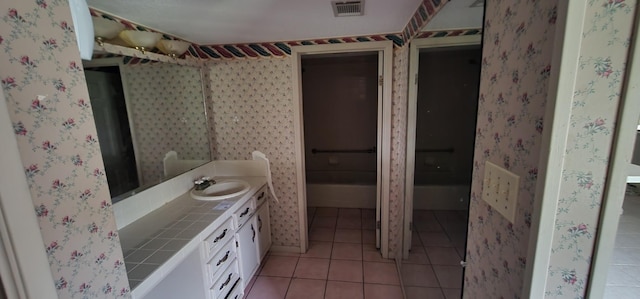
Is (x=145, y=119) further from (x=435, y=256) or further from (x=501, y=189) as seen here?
(x=435, y=256)

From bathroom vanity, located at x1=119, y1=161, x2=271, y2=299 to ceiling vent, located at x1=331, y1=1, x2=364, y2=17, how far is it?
1.47m

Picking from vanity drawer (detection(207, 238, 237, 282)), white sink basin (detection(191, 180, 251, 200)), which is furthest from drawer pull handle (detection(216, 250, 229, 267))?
white sink basin (detection(191, 180, 251, 200))

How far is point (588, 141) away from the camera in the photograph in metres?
0.51

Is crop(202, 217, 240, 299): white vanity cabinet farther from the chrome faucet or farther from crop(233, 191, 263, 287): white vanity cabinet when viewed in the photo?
the chrome faucet

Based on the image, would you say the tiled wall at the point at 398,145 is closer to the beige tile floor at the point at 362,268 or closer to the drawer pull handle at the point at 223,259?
the beige tile floor at the point at 362,268

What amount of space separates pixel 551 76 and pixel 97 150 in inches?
45.3

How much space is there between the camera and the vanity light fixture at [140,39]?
158cm

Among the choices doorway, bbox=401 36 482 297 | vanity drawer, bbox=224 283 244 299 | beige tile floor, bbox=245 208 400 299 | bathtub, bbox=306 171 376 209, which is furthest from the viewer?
bathtub, bbox=306 171 376 209

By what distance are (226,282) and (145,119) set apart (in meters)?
1.27

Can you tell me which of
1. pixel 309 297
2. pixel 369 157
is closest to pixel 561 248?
pixel 309 297

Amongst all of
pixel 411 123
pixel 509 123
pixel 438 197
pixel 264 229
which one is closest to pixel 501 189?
pixel 509 123

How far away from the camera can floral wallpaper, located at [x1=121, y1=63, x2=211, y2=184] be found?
1698 mm

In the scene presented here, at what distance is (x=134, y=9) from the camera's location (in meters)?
1.44

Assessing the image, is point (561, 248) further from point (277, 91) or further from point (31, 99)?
point (277, 91)
